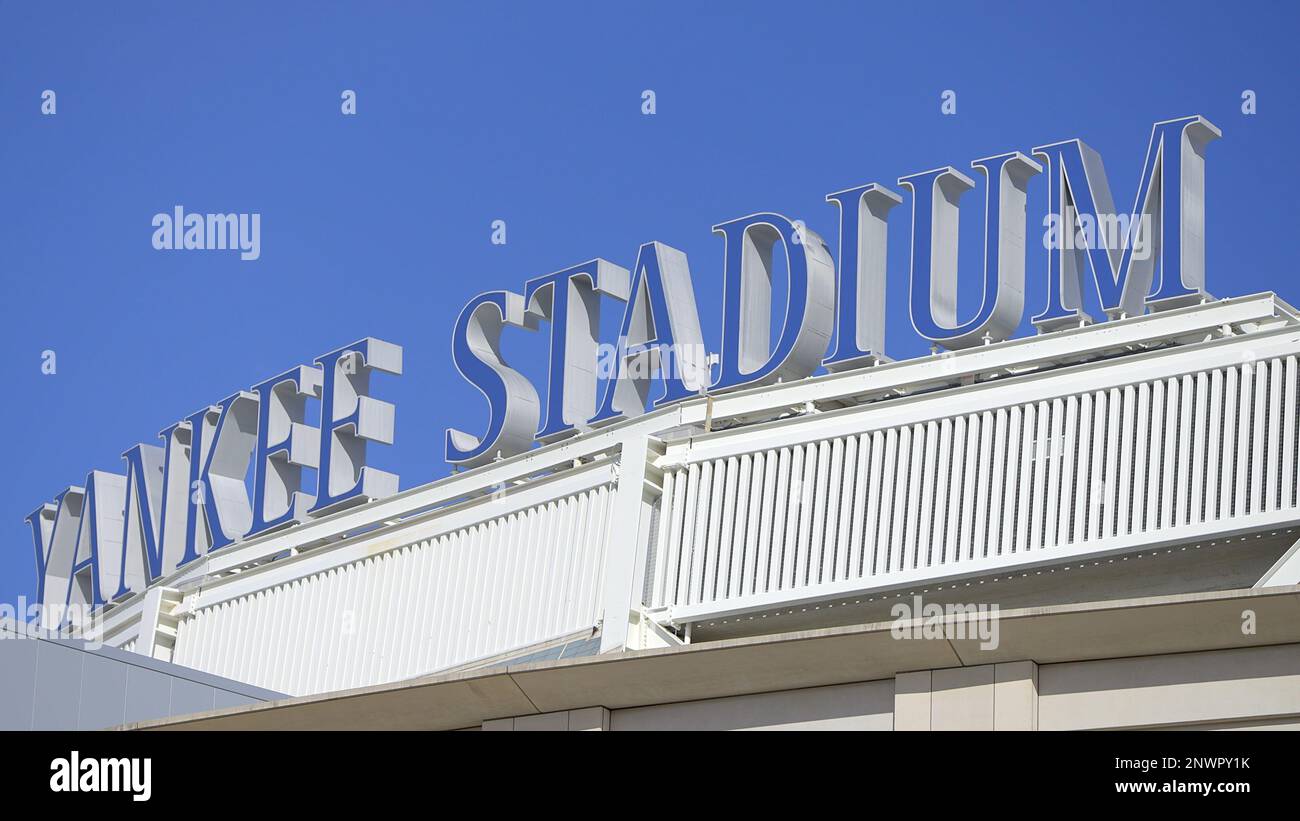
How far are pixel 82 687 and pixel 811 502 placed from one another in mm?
7493

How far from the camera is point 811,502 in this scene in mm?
20359

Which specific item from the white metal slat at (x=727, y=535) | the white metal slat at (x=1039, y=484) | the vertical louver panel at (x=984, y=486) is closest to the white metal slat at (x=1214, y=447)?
the vertical louver panel at (x=984, y=486)

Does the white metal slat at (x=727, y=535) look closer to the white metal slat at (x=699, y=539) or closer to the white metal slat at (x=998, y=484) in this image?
the white metal slat at (x=699, y=539)

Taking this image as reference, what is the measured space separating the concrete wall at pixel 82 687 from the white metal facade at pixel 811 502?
447 cm

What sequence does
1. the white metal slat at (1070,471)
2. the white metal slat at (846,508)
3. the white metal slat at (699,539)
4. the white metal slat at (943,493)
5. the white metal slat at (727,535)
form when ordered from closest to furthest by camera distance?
the white metal slat at (1070,471), the white metal slat at (943,493), the white metal slat at (846,508), the white metal slat at (727,535), the white metal slat at (699,539)

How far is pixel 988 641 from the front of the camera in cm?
1275

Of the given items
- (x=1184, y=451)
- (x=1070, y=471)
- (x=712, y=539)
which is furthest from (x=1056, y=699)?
(x=712, y=539)

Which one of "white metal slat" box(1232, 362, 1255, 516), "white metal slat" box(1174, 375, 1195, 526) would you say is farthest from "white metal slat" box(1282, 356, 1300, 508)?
"white metal slat" box(1174, 375, 1195, 526)

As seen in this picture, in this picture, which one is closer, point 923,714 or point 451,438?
point 923,714

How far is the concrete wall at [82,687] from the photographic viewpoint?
56.2ft

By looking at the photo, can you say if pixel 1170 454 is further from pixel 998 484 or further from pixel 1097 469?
pixel 998 484
